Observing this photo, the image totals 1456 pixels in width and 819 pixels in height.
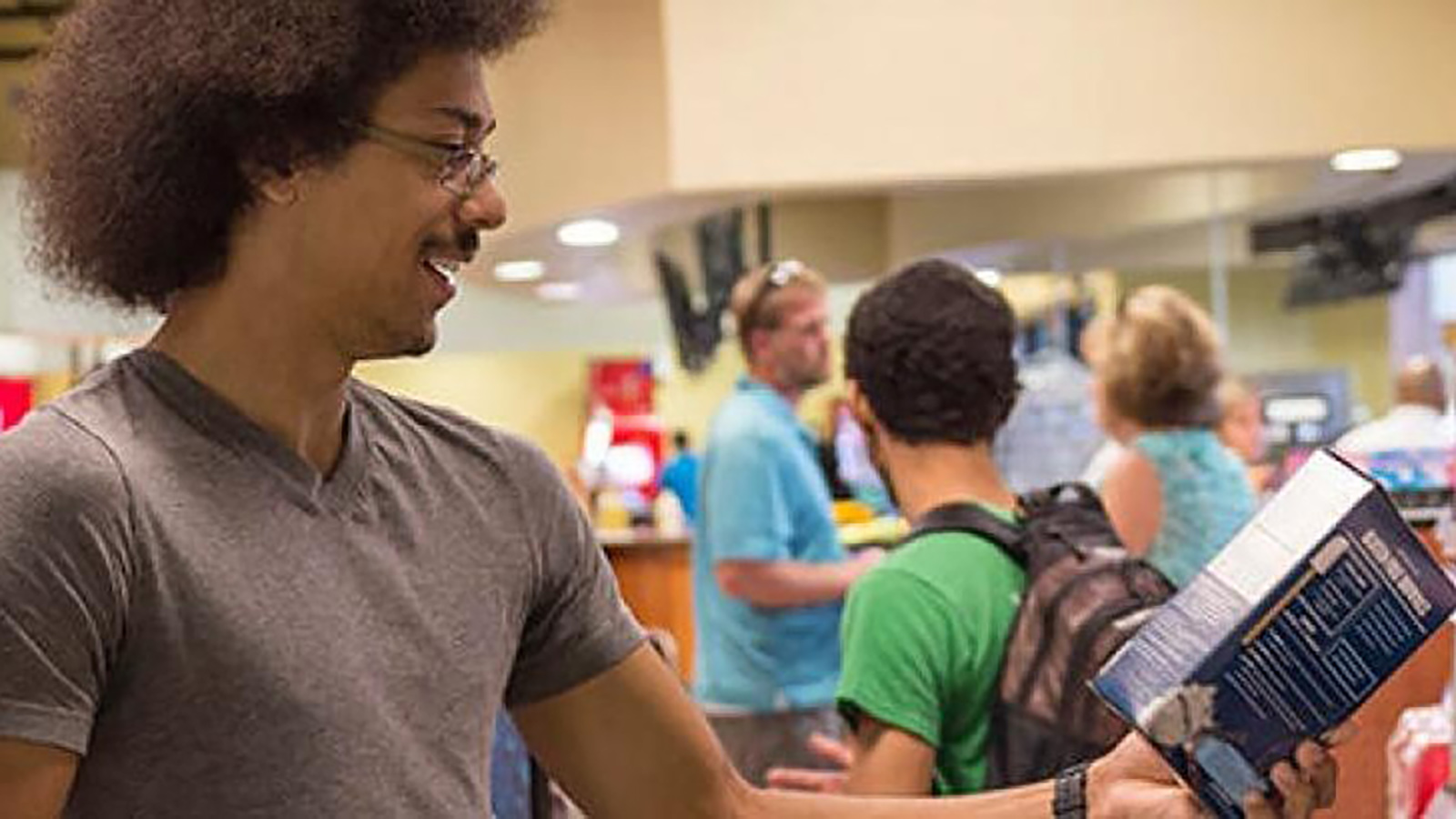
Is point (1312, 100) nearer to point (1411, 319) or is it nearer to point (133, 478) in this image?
point (1411, 319)

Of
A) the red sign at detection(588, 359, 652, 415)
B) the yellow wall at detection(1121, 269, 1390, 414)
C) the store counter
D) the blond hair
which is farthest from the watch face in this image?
the red sign at detection(588, 359, 652, 415)

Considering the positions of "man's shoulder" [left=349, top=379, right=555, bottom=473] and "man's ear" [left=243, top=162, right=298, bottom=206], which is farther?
"man's shoulder" [left=349, top=379, right=555, bottom=473]

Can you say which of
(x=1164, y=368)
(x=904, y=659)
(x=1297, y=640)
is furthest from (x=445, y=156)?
(x=1164, y=368)

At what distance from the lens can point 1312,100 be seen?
5461mm

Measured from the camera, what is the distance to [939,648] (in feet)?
8.53

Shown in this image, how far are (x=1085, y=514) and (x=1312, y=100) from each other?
2976 millimetres

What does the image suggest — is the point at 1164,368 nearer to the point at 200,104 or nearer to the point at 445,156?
the point at 445,156

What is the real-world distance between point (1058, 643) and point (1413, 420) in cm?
289

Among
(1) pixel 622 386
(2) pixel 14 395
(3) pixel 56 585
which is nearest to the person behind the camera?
(3) pixel 56 585

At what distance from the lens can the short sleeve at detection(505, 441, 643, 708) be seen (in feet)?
6.21

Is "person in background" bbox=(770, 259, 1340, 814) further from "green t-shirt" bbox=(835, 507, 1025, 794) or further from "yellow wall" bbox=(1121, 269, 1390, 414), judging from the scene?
"yellow wall" bbox=(1121, 269, 1390, 414)

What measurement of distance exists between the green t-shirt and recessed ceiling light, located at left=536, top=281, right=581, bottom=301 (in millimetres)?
6169

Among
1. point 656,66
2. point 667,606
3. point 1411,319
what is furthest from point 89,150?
point 1411,319

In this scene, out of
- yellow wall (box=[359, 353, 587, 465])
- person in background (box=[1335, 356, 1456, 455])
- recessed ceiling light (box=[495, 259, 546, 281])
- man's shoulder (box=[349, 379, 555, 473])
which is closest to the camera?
man's shoulder (box=[349, 379, 555, 473])
